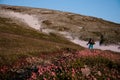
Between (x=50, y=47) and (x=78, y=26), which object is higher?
(x=50, y=47)

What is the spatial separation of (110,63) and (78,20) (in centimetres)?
9171

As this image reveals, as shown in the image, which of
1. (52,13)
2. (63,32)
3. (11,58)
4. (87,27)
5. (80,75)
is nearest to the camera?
(80,75)

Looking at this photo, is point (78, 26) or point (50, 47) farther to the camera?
point (78, 26)

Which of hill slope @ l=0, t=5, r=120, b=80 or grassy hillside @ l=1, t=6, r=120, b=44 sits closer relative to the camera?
hill slope @ l=0, t=5, r=120, b=80

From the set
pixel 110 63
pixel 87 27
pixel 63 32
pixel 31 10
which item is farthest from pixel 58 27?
pixel 110 63

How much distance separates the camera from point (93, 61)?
1941 centimetres

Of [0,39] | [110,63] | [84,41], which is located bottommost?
[84,41]

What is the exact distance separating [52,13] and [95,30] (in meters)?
33.0

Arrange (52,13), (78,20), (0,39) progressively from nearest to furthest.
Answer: (0,39) → (78,20) → (52,13)

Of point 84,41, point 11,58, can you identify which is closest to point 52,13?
point 84,41

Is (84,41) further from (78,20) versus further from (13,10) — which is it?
(13,10)

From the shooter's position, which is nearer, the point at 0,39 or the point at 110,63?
the point at 110,63

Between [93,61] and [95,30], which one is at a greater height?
[93,61]

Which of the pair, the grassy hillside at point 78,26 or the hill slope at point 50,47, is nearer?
the hill slope at point 50,47
